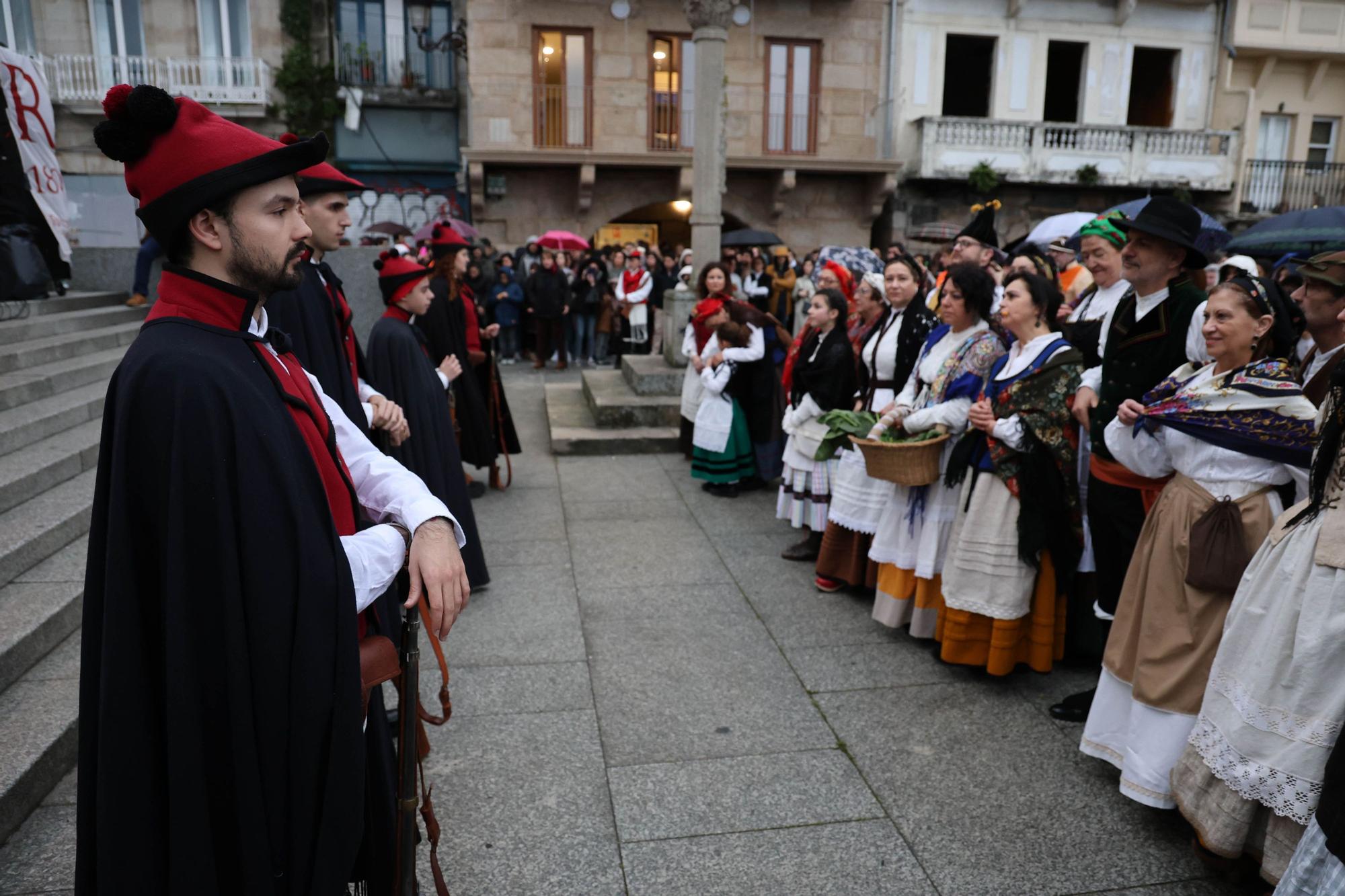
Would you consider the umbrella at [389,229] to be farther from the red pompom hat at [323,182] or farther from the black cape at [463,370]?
the red pompom hat at [323,182]

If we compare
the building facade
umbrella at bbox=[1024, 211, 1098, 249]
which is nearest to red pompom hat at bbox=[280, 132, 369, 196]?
umbrella at bbox=[1024, 211, 1098, 249]

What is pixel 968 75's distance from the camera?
20578 millimetres

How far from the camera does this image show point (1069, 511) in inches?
155

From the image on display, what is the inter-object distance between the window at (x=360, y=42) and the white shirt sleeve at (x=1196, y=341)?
18.1 meters

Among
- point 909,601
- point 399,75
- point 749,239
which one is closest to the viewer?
point 909,601

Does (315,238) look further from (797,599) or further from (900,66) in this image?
(900,66)

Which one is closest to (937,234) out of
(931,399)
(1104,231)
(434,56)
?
Answer: (1104,231)

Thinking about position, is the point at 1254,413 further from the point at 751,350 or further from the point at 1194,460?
the point at 751,350

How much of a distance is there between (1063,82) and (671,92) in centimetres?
939

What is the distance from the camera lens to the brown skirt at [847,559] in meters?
5.11

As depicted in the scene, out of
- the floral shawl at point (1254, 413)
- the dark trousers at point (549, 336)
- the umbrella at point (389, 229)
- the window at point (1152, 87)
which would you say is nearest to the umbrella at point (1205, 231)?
the floral shawl at point (1254, 413)

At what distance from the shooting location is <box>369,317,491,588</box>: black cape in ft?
15.8

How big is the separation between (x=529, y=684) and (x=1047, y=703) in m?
2.21

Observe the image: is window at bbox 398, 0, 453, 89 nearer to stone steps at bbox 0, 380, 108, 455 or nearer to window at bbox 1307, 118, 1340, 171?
stone steps at bbox 0, 380, 108, 455
